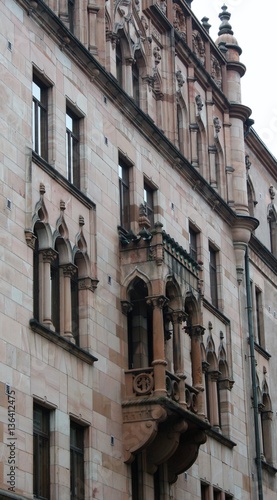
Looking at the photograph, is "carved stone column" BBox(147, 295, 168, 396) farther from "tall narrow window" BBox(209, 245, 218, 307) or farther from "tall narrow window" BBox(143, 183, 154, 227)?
"tall narrow window" BBox(209, 245, 218, 307)

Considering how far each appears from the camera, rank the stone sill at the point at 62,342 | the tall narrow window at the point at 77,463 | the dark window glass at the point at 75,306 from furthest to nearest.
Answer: the dark window glass at the point at 75,306, the tall narrow window at the point at 77,463, the stone sill at the point at 62,342

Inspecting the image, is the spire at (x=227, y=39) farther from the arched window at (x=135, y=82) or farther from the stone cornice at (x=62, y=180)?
the stone cornice at (x=62, y=180)

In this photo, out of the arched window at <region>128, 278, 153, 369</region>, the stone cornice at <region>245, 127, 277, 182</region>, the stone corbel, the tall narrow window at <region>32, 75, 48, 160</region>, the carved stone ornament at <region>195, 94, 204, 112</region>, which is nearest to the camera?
the tall narrow window at <region>32, 75, 48, 160</region>

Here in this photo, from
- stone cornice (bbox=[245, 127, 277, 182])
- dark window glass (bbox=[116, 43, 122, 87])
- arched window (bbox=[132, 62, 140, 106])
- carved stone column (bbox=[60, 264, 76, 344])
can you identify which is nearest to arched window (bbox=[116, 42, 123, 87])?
dark window glass (bbox=[116, 43, 122, 87])

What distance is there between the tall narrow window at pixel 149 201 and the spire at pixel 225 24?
13125 millimetres

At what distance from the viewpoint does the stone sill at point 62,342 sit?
31.8 metres

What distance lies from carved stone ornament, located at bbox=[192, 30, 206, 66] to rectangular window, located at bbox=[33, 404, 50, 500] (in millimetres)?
19915

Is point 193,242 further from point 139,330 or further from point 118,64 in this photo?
point 139,330

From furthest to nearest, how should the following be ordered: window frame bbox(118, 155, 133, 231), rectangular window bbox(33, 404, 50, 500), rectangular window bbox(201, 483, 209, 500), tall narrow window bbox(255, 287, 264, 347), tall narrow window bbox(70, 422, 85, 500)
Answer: tall narrow window bbox(255, 287, 264, 347), rectangular window bbox(201, 483, 209, 500), window frame bbox(118, 155, 133, 231), tall narrow window bbox(70, 422, 85, 500), rectangular window bbox(33, 404, 50, 500)

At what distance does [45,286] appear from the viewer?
33.0 metres

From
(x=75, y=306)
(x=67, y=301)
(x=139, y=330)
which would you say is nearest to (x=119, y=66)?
(x=139, y=330)

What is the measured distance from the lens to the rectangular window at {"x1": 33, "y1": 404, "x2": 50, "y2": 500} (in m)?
31.3

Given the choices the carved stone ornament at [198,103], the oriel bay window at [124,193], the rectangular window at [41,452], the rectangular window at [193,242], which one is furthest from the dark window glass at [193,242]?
the rectangular window at [41,452]

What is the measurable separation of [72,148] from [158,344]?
18.4ft
